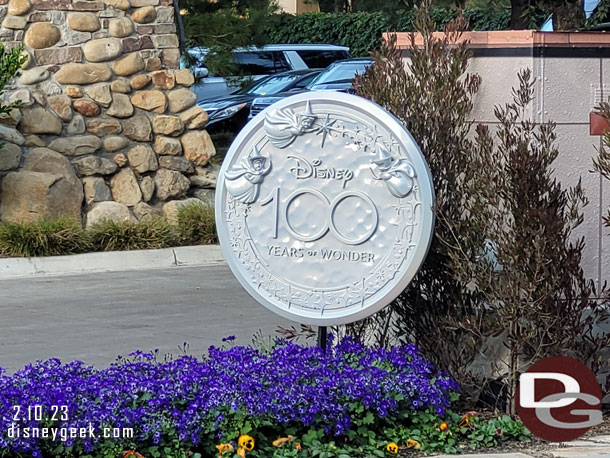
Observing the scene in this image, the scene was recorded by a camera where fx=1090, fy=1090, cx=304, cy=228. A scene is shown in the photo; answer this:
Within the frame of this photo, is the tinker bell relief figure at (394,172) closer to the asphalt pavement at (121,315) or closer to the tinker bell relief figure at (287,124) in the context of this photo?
the tinker bell relief figure at (287,124)

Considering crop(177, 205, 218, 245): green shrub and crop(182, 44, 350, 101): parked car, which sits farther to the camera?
crop(182, 44, 350, 101): parked car

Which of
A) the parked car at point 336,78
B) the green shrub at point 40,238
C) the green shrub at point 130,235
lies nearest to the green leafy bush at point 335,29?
the parked car at point 336,78

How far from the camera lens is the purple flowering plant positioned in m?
4.50

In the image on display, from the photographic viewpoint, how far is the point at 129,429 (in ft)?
14.7

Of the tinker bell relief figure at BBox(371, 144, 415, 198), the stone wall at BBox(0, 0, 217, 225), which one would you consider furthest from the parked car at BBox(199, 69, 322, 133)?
the tinker bell relief figure at BBox(371, 144, 415, 198)

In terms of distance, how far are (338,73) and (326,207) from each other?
618 inches

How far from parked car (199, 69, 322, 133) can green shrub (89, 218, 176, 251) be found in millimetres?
7665

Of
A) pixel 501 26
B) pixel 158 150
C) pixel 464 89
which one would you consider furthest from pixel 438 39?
pixel 501 26

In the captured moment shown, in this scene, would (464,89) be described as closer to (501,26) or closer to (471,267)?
(471,267)

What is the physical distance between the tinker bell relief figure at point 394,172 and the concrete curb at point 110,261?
19.2 ft

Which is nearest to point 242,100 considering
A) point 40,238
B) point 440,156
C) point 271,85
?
point 271,85

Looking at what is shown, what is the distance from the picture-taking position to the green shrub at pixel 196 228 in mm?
11594

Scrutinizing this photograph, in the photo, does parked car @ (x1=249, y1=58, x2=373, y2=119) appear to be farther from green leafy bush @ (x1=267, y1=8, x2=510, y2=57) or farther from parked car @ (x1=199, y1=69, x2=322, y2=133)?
green leafy bush @ (x1=267, y1=8, x2=510, y2=57)

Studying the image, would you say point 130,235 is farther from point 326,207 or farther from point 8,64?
point 326,207
